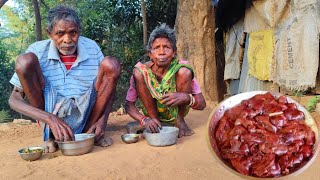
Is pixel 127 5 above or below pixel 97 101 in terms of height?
above

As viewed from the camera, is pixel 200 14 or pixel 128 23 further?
pixel 128 23

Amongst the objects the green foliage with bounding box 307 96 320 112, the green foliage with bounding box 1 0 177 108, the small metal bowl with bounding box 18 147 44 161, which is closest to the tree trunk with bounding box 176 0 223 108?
the green foliage with bounding box 307 96 320 112

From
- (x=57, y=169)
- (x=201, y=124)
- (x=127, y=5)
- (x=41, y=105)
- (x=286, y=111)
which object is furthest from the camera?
A: (x=127, y=5)

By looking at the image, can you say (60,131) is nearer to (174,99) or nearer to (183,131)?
(174,99)

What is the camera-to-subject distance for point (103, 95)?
2.63m

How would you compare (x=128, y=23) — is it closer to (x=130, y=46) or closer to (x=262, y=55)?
(x=130, y=46)

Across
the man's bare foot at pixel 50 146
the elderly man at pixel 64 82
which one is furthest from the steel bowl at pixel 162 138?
the man's bare foot at pixel 50 146

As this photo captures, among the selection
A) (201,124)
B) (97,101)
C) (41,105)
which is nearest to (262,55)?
(201,124)

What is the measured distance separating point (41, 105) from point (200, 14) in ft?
10.6

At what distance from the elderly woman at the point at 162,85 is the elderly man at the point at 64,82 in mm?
278

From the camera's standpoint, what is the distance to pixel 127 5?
8508mm

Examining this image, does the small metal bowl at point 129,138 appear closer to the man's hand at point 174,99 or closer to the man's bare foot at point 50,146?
the man's hand at point 174,99

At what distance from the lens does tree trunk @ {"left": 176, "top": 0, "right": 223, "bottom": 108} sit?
4906mm

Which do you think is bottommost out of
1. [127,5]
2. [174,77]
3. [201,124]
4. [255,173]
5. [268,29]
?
[201,124]
